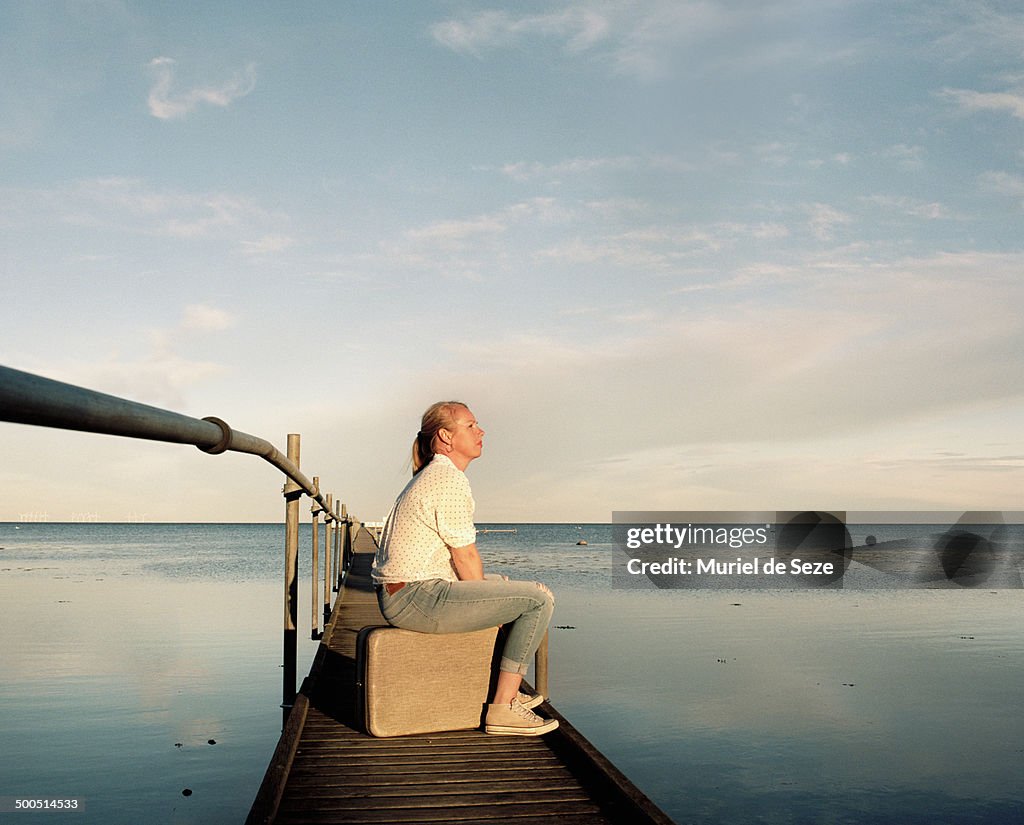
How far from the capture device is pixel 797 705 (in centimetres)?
995

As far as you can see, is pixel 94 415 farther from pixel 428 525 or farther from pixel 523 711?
pixel 523 711

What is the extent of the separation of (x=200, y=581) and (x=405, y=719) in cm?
2447

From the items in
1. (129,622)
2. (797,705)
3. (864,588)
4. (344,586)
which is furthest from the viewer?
(864,588)

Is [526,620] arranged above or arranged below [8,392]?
below

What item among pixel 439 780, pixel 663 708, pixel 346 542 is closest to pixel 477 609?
pixel 439 780

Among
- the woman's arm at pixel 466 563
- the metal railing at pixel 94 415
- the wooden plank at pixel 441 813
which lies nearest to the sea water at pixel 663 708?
the woman's arm at pixel 466 563

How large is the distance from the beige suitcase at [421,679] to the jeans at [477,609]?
0.08 m

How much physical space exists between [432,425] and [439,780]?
1.48 m

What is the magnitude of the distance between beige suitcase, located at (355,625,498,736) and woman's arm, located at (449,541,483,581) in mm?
254

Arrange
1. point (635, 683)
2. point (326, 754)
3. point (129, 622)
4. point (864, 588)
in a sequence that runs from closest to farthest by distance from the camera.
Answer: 1. point (326, 754)
2. point (635, 683)
3. point (129, 622)
4. point (864, 588)

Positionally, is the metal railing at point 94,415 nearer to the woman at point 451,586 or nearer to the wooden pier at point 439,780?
the woman at point 451,586

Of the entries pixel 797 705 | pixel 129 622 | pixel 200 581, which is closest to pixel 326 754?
pixel 797 705

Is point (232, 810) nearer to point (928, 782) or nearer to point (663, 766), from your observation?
point (663, 766)

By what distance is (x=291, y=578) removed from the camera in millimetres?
5363
